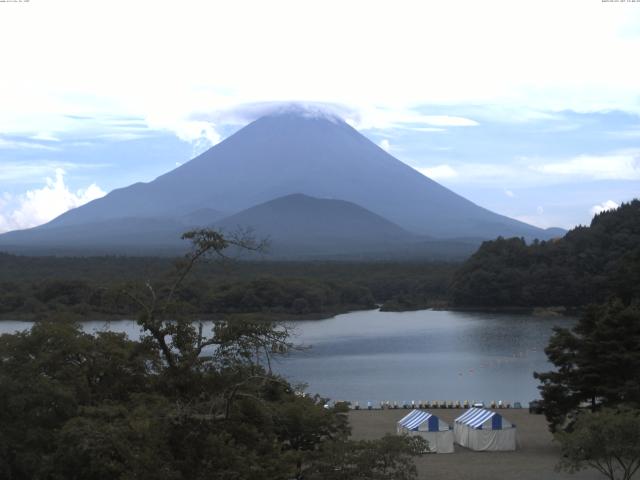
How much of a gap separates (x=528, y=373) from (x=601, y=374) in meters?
10.1

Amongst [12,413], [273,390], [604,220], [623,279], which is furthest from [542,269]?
[12,413]

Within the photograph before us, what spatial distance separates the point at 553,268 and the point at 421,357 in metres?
19.0

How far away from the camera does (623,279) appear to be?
24.0 meters

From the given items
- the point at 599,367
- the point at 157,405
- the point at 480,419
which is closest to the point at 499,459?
the point at 480,419

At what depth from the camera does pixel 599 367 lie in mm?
13562

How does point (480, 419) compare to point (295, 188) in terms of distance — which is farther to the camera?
point (295, 188)

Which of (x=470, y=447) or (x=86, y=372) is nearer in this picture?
(x=86, y=372)

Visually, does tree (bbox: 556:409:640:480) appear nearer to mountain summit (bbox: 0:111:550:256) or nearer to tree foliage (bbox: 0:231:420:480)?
tree foliage (bbox: 0:231:420:480)

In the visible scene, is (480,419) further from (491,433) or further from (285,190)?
(285,190)

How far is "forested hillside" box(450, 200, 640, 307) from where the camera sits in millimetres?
43031

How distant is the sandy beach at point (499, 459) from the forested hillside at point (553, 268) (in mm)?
25769

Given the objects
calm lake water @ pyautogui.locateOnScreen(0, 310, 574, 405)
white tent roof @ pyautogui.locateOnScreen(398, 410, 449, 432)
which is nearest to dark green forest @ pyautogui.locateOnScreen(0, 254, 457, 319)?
calm lake water @ pyautogui.locateOnScreen(0, 310, 574, 405)

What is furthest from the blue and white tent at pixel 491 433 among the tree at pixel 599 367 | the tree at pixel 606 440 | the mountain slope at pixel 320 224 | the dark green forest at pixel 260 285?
the mountain slope at pixel 320 224

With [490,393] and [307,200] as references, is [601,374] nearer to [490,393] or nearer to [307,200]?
[490,393]
